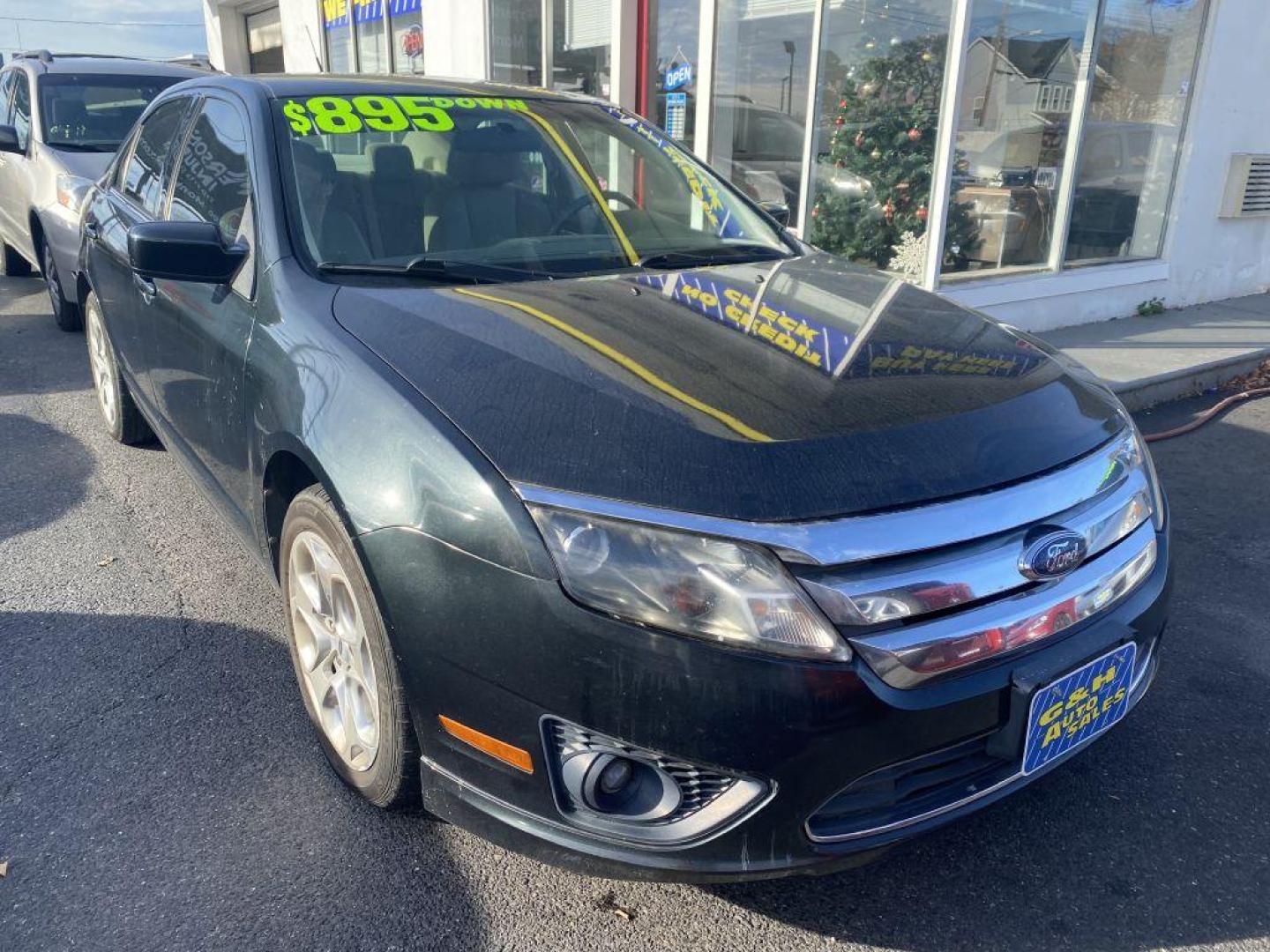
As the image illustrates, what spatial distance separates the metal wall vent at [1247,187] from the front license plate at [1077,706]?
290 inches

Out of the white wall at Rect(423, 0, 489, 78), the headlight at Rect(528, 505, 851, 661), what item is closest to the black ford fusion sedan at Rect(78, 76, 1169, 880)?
the headlight at Rect(528, 505, 851, 661)

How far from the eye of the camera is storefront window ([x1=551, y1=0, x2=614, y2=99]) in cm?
824

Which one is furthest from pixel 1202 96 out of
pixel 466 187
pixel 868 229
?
pixel 466 187

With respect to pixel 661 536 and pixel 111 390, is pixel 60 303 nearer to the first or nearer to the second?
pixel 111 390

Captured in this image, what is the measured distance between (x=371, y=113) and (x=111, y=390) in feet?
7.19

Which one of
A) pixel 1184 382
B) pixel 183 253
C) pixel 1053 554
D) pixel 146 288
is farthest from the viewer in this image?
pixel 1184 382

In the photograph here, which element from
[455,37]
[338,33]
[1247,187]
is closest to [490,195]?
[1247,187]

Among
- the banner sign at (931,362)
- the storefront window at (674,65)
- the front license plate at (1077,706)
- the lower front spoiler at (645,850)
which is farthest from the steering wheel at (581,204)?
the storefront window at (674,65)

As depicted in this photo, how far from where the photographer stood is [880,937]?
197 centimetres

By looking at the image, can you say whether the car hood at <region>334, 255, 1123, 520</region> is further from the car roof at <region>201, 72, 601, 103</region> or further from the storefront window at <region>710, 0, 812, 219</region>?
the storefront window at <region>710, 0, 812, 219</region>

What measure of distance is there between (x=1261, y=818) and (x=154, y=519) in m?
3.71

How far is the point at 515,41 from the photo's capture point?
9320 mm

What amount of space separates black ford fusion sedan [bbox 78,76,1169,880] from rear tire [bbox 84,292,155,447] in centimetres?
180

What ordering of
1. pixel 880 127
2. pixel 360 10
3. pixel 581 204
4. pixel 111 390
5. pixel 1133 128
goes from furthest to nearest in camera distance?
pixel 360 10 < pixel 1133 128 < pixel 880 127 < pixel 111 390 < pixel 581 204
